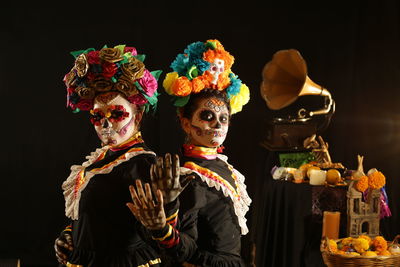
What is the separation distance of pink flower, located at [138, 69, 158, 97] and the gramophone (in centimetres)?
190

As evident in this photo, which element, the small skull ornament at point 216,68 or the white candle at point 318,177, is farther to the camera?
Result: the white candle at point 318,177

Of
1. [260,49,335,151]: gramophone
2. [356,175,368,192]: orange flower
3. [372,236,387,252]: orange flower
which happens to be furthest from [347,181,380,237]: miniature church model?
[260,49,335,151]: gramophone

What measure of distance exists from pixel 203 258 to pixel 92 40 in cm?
297

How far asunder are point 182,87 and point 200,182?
40cm

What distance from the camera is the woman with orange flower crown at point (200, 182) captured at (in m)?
2.02

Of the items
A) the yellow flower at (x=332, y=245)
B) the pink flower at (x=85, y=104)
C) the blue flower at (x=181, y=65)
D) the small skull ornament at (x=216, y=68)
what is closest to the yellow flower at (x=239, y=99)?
the small skull ornament at (x=216, y=68)

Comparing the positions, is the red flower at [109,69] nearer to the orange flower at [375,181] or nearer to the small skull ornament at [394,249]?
the orange flower at [375,181]

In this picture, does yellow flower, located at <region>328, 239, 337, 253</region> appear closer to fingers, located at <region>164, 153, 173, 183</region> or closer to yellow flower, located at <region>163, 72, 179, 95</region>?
yellow flower, located at <region>163, 72, 179, 95</region>

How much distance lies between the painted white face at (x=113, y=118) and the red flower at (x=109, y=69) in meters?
0.09

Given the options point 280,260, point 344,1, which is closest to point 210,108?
point 280,260

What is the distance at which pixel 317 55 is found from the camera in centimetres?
497

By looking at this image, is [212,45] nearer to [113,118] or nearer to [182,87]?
[182,87]

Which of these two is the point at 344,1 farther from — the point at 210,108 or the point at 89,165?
the point at 89,165

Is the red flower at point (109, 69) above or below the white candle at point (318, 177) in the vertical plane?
above
